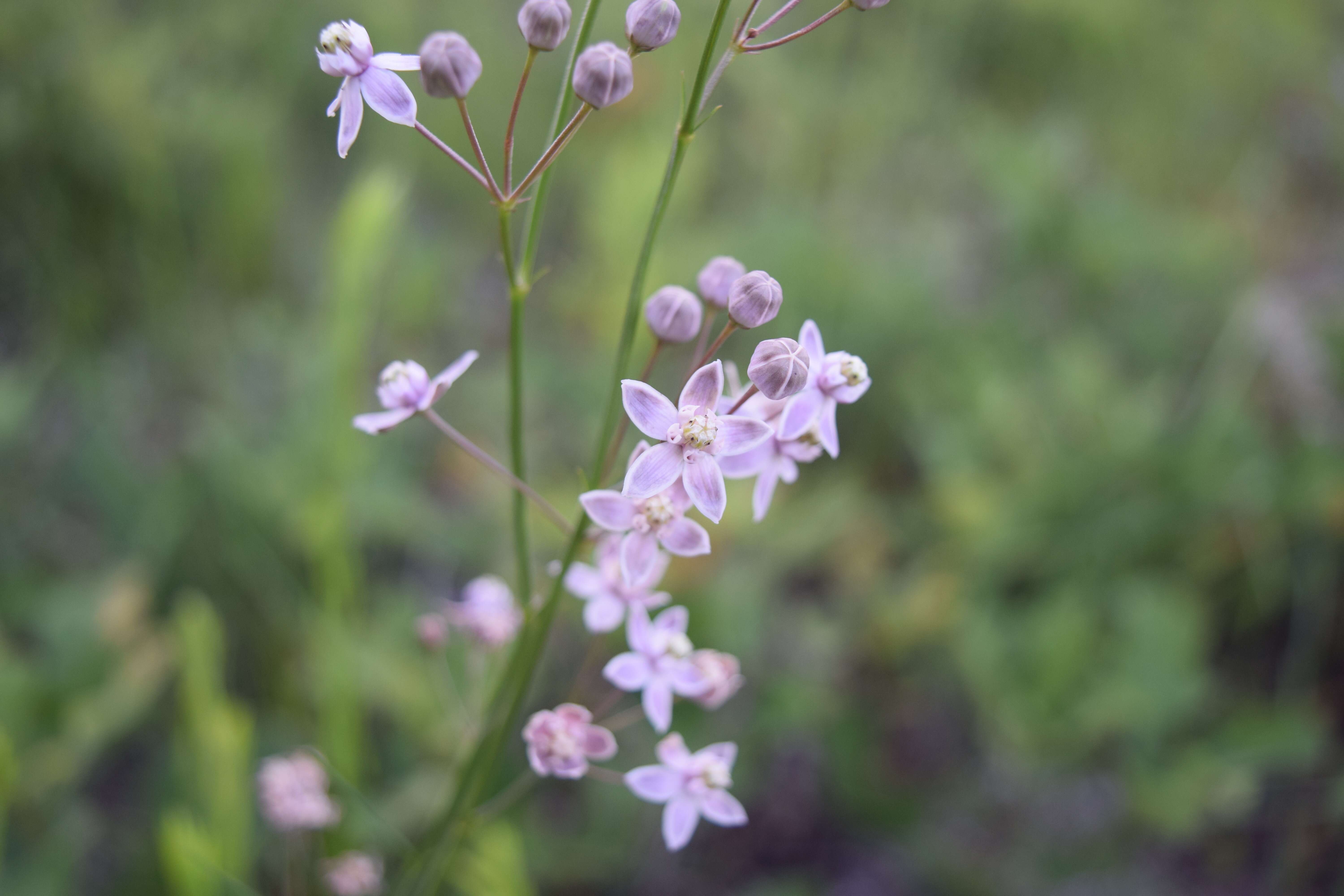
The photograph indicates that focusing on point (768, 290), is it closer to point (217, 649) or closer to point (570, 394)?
point (217, 649)

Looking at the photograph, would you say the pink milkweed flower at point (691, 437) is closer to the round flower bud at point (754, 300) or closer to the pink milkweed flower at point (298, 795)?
the round flower bud at point (754, 300)

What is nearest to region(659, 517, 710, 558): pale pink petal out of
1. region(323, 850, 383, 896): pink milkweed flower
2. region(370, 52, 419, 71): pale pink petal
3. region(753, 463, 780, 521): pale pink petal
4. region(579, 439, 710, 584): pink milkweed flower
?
region(579, 439, 710, 584): pink milkweed flower

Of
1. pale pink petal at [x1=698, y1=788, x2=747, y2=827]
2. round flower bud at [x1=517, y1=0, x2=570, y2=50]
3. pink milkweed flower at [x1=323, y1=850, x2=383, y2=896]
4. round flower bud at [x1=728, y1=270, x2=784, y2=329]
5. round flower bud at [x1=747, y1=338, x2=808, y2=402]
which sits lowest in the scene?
pink milkweed flower at [x1=323, y1=850, x2=383, y2=896]

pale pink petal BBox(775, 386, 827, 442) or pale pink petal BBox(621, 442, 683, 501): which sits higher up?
pale pink petal BBox(775, 386, 827, 442)

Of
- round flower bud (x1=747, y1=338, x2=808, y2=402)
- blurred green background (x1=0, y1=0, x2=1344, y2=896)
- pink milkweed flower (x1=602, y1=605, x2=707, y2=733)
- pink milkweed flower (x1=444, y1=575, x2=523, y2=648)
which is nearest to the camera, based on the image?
round flower bud (x1=747, y1=338, x2=808, y2=402)

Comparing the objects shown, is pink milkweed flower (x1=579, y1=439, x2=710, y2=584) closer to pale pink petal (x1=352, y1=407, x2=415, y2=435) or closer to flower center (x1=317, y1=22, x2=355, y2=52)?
pale pink petal (x1=352, y1=407, x2=415, y2=435)

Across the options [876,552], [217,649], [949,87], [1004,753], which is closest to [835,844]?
[1004,753]
